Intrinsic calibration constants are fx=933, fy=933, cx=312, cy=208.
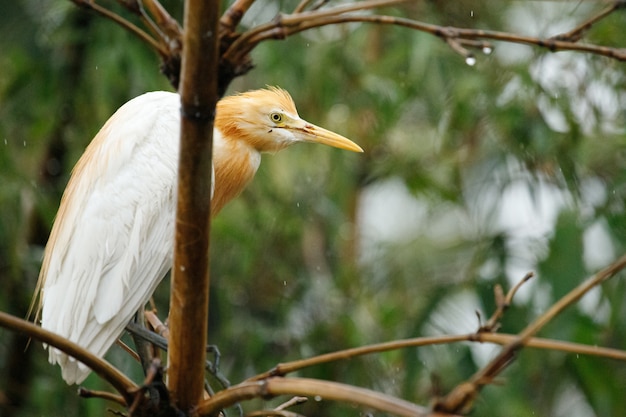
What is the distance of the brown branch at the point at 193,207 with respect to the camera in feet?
2.69

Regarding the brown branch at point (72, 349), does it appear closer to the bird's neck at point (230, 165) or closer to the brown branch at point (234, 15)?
the brown branch at point (234, 15)

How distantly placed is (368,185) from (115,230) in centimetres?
193

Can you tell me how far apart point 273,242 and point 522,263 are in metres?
0.83

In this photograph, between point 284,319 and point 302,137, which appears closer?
point 302,137

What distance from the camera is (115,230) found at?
5.50 ft

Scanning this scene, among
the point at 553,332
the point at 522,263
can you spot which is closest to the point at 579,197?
the point at 522,263

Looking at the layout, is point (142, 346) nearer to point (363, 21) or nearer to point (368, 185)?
point (363, 21)

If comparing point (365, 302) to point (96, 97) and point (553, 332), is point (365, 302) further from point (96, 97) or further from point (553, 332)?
point (96, 97)

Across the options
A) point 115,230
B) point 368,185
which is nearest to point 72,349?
point 115,230

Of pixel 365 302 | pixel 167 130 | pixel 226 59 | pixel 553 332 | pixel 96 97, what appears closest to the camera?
pixel 226 59

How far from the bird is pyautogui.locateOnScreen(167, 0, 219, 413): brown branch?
53 centimetres

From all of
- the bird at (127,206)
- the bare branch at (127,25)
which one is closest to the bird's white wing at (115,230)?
the bird at (127,206)

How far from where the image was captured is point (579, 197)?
288 cm

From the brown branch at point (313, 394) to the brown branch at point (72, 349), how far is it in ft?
0.28
